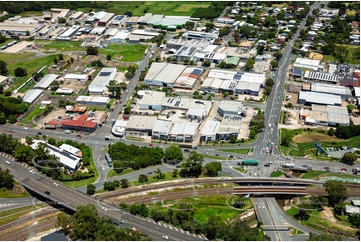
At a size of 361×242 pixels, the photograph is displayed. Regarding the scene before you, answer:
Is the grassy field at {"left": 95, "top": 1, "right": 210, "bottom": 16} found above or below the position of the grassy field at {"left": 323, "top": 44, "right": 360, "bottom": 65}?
above

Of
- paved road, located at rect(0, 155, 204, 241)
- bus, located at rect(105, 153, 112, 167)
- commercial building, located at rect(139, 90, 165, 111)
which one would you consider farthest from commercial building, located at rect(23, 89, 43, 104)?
bus, located at rect(105, 153, 112, 167)

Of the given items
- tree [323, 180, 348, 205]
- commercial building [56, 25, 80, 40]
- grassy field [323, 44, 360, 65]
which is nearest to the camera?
tree [323, 180, 348, 205]

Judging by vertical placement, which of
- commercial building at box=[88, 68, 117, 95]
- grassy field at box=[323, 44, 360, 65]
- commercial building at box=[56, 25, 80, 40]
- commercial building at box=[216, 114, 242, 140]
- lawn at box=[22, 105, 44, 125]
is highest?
commercial building at box=[56, 25, 80, 40]

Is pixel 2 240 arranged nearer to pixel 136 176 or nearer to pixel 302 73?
pixel 136 176

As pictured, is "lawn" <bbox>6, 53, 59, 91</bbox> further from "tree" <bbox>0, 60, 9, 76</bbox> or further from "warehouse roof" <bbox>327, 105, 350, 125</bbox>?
"warehouse roof" <bbox>327, 105, 350, 125</bbox>

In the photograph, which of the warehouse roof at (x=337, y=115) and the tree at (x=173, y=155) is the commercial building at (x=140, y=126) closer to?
the tree at (x=173, y=155)

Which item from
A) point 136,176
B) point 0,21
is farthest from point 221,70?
point 0,21

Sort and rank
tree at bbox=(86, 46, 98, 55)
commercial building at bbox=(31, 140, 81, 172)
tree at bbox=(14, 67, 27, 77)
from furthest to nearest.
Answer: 1. tree at bbox=(86, 46, 98, 55)
2. tree at bbox=(14, 67, 27, 77)
3. commercial building at bbox=(31, 140, 81, 172)
